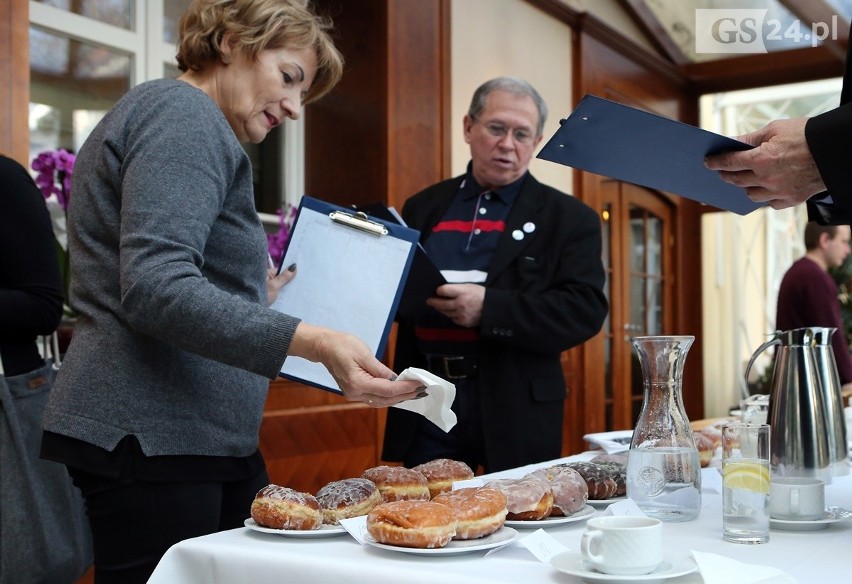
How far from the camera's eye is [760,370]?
973 centimetres

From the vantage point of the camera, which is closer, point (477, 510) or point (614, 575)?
point (614, 575)

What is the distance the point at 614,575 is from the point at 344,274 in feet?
3.00

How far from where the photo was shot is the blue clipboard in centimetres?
168

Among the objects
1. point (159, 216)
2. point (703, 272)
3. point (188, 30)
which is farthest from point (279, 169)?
point (703, 272)

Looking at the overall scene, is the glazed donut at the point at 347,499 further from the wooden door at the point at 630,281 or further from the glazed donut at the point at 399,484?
the wooden door at the point at 630,281

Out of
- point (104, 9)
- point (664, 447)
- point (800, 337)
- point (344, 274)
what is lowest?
point (664, 447)

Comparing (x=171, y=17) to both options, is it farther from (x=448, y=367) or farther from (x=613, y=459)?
(x=613, y=459)

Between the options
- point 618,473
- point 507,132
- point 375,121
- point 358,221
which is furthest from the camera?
point 375,121

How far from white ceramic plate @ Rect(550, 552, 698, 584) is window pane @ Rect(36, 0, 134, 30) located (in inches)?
110

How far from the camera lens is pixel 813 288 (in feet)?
14.4

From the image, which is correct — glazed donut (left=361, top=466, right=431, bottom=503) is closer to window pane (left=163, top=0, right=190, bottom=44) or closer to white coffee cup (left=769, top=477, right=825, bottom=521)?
white coffee cup (left=769, top=477, right=825, bottom=521)

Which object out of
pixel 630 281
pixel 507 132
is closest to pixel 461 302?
pixel 507 132

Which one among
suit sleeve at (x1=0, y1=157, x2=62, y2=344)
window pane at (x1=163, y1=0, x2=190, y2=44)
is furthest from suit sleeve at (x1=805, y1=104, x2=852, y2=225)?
window pane at (x1=163, y1=0, x2=190, y2=44)

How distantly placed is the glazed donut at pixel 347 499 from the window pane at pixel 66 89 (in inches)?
86.8
